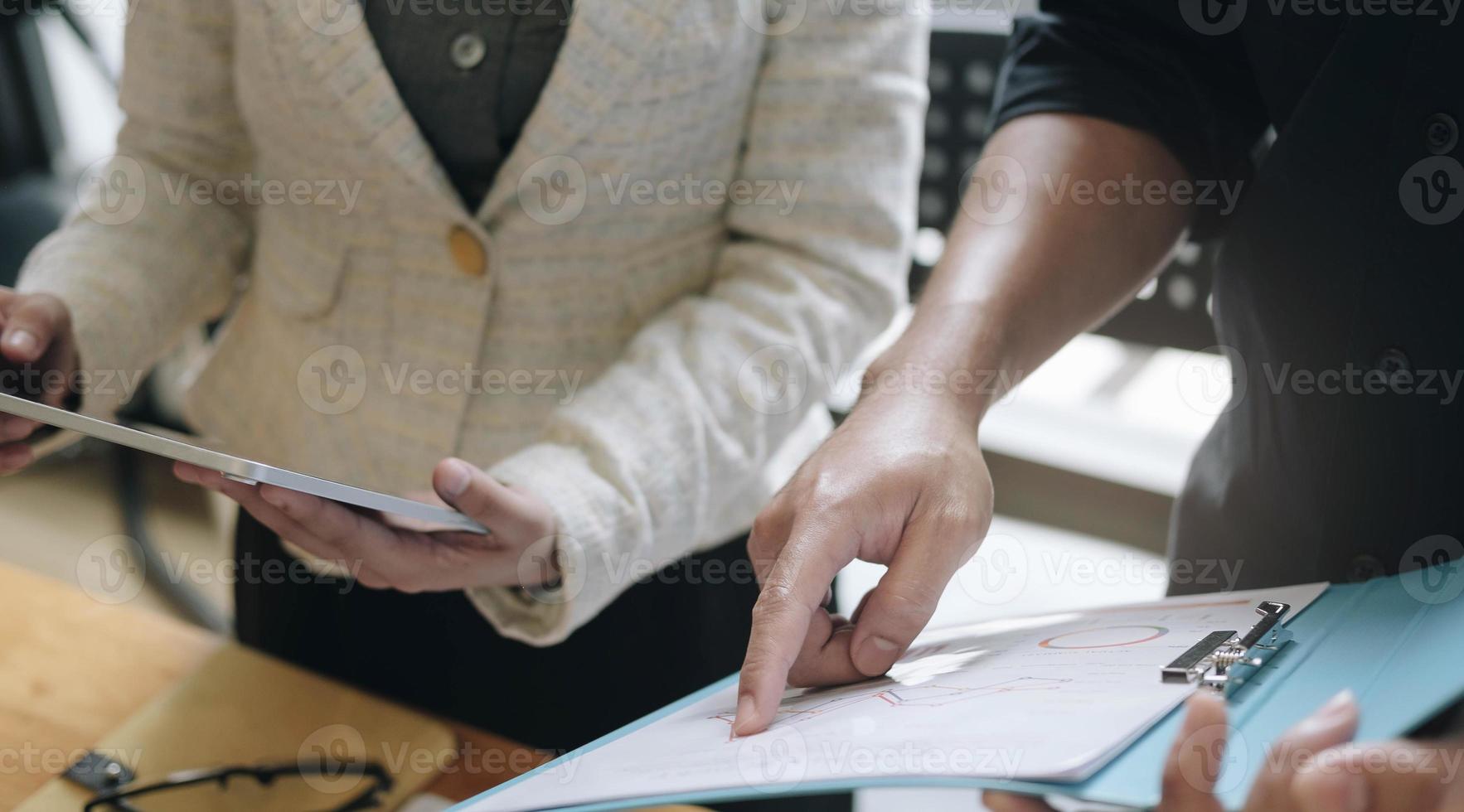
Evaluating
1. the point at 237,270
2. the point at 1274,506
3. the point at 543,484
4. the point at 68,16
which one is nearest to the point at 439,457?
the point at 543,484

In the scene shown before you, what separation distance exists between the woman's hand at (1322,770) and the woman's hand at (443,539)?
40cm

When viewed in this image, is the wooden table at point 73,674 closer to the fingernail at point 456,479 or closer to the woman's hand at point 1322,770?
the fingernail at point 456,479

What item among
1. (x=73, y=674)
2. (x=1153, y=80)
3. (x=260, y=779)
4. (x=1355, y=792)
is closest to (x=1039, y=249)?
(x=1153, y=80)

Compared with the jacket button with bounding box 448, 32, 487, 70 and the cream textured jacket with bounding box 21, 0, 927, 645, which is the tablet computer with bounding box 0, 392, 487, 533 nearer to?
the cream textured jacket with bounding box 21, 0, 927, 645

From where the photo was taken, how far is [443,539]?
25.6 inches

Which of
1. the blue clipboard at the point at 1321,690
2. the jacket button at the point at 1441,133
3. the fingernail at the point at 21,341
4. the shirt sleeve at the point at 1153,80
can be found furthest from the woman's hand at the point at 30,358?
the jacket button at the point at 1441,133

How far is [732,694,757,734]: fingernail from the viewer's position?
0.43 m

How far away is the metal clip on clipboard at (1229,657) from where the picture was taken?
385 millimetres

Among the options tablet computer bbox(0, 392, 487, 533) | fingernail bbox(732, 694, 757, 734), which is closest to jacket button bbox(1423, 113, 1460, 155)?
fingernail bbox(732, 694, 757, 734)

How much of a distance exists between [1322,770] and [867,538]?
241 millimetres

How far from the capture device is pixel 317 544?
622 millimetres

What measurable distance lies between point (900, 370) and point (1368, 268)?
0.23 metres

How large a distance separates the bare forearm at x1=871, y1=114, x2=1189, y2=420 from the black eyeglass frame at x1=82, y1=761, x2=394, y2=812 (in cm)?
37

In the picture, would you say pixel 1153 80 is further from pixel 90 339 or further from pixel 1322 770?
pixel 90 339
